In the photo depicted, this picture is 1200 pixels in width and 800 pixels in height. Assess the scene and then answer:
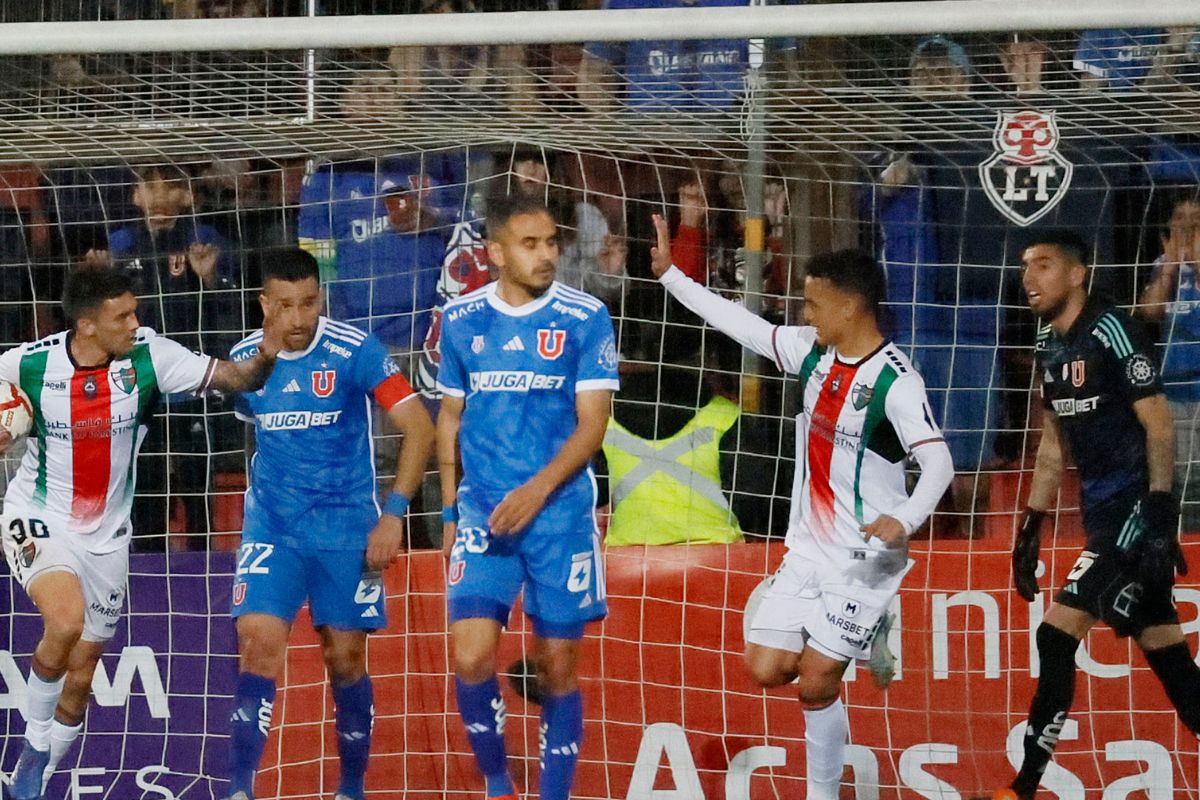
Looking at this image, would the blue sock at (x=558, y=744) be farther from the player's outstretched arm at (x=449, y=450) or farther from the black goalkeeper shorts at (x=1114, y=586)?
the black goalkeeper shorts at (x=1114, y=586)

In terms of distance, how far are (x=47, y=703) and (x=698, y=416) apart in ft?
7.99

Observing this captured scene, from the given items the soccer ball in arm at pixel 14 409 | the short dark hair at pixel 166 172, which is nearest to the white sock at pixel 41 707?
the soccer ball in arm at pixel 14 409

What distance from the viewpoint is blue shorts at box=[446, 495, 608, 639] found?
555 centimetres

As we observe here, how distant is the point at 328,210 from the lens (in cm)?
638

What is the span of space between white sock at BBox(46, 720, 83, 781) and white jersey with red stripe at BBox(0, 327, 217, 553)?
610 millimetres

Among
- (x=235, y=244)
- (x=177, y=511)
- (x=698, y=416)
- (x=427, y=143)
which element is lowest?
(x=177, y=511)

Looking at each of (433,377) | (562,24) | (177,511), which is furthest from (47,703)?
(562,24)

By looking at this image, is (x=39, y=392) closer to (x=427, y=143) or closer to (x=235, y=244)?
(x=235, y=244)

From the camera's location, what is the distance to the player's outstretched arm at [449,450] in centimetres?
577

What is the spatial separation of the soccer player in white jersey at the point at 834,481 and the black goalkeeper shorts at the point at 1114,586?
581 millimetres

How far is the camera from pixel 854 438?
5844mm

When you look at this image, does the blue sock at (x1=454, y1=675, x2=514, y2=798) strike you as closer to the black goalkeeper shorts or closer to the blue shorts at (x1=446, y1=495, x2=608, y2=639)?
the blue shorts at (x1=446, y1=495, x2=608, y2=639)

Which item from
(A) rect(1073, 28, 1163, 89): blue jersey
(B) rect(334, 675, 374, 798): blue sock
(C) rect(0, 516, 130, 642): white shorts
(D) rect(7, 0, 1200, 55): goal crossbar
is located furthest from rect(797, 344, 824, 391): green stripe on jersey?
(C) rect(0, 516, 130, 642): white shorts

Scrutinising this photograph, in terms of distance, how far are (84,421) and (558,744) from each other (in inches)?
76.2
